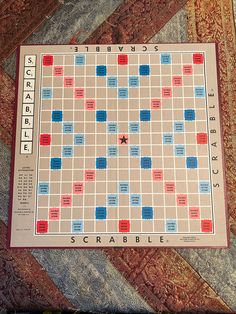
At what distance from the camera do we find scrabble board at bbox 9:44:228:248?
2.58 meters

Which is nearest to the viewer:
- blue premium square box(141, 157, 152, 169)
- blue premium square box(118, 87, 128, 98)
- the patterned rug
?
the patterned rug

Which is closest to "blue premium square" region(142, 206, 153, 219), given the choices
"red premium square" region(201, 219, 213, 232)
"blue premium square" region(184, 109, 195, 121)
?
"red premium square" region(201, 219, 213, 232)

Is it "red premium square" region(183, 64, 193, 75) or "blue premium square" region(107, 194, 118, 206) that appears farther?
"red premium square" region(183, 64, 193, 75)

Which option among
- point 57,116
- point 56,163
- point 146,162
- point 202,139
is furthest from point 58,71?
point 202,139

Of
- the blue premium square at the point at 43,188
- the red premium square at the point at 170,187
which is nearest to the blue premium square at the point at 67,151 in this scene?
the blue premium square at the point at 43,188

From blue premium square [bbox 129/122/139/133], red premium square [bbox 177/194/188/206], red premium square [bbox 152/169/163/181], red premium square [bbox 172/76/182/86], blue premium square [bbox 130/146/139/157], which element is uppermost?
red premium square [bbox 172/76/182/86]

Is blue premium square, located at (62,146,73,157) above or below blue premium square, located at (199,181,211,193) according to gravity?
above

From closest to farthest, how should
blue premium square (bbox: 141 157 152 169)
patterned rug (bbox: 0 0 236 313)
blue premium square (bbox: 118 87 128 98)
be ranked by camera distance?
patterned rug (bbox: 0 0 236 313) < blue premium square (bbox: 141 157 152 169) < blue premium square (bbox: 118 87 128 98)

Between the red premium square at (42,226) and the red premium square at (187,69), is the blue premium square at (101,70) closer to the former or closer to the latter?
the red premium square at (187,69)

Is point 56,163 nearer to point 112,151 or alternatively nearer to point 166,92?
point 112,151

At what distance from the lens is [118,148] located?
2.67 metres

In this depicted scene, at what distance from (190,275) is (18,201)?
1.27 metres

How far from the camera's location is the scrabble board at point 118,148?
2.58 meters

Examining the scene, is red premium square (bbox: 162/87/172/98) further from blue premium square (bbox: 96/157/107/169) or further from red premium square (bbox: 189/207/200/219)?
red premium square (bbox: 189/207/200/219)
